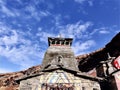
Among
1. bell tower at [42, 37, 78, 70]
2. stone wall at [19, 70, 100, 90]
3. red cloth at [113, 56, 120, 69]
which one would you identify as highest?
bell tower at [42, 37, 78, 70]

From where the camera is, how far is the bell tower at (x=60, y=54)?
17.7m

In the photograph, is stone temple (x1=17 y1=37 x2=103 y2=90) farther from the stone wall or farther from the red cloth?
the red cloth

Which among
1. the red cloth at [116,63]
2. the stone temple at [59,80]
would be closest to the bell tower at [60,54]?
the stone temple at [59,80]

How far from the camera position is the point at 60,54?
19281 mm

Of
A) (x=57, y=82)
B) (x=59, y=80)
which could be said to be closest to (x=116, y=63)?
(x=59, y=80)

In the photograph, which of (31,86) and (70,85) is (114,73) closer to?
(70,85)

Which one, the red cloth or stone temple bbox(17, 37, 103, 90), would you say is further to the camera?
the red cloth

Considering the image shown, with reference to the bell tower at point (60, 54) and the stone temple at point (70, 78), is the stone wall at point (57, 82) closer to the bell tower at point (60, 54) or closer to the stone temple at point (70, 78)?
the stone temple at point (70, 78)

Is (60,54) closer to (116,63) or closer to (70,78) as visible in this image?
(70,78)

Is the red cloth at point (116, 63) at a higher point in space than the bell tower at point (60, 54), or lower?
lower

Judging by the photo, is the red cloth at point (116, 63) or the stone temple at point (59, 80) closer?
the stone temple at point (59, 80)

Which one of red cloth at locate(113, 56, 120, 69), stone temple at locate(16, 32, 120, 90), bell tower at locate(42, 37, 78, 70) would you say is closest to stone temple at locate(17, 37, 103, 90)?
stone temple at locate(16, 32, 120, 90)

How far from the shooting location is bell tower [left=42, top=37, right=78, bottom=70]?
58.0ft

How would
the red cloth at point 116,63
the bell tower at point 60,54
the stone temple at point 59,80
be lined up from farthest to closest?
the bell tower at point 60,54 < the red cloth at point 116,63 < the stone temple at point 59,80
